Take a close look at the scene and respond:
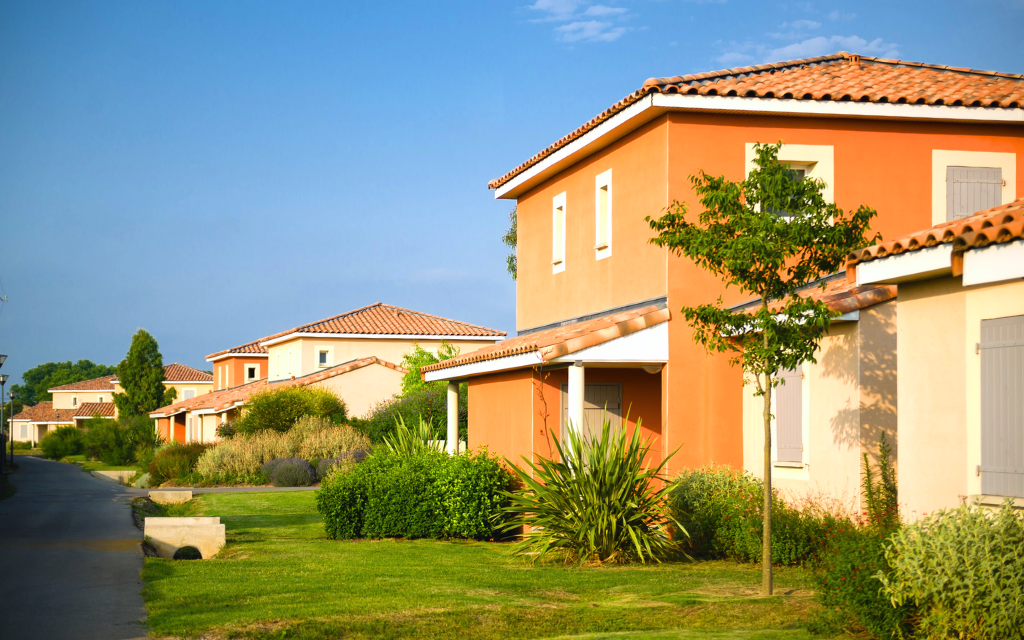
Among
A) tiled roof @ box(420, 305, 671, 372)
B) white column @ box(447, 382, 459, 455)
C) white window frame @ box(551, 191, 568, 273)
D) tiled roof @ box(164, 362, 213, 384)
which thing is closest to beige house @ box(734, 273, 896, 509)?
tiled roof @ box(420, 305, 671, 372)

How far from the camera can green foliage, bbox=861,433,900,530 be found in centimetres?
1111

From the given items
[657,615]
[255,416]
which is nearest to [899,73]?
[657,615]

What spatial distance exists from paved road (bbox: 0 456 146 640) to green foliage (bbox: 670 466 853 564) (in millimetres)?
7082

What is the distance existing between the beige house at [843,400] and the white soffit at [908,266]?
2.47m

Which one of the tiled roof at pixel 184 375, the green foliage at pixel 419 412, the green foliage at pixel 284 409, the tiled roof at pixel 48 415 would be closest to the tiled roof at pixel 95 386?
the tiled roof at pixel 48 415

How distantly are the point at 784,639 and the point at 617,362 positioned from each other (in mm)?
6912

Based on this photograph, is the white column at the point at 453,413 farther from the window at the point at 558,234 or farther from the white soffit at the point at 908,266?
the white soffit at the point at 908,266

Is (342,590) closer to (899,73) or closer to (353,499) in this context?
(353,499)

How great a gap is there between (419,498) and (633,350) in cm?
491

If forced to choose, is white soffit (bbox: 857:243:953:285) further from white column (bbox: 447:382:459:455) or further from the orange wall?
the orange wall

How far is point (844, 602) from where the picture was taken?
802 centimetres

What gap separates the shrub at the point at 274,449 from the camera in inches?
1359

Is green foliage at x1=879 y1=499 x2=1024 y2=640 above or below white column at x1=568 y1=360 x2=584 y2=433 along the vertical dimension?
below

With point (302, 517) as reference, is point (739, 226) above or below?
above
